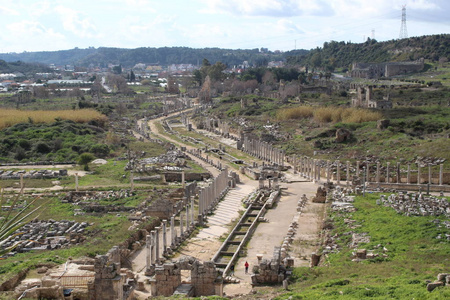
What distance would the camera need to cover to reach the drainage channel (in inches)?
1202

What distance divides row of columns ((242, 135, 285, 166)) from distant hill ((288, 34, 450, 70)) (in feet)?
314

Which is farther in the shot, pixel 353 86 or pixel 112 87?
pixel 112 87

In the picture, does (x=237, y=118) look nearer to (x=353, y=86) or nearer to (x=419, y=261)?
(x=353, y=86)

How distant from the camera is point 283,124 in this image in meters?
81.1

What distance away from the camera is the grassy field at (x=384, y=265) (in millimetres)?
20531

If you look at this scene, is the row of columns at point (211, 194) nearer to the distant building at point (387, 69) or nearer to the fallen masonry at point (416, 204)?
the fallen masonry at point (416, 204)

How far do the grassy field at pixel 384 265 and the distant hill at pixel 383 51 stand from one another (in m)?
127

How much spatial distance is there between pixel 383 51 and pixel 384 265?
15814cm

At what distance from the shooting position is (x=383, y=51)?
576 ft

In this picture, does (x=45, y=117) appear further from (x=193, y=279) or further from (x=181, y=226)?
(x=193, y=279)

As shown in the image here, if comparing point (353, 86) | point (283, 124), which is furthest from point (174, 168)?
point (353, 86)

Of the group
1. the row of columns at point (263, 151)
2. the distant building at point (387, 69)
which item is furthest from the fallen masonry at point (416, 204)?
the distant building at point (387, 69)

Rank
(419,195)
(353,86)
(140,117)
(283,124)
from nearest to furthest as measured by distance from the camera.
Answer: (419,195) < (283,124) < (140,117) < (353,86)

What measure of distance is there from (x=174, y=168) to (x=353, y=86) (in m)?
76.3
